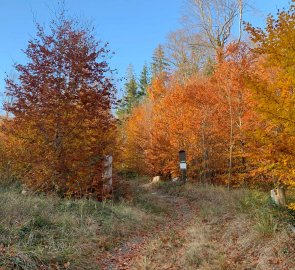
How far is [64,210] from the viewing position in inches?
278

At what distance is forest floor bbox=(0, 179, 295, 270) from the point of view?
4754 millimetres

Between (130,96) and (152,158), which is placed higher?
(130,96)

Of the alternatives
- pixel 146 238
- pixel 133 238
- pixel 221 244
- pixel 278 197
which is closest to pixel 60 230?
pixel 133 238

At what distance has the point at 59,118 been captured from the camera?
8.74 metres

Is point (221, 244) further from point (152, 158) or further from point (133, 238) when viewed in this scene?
point (152, 158)

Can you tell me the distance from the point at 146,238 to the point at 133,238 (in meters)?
0.28

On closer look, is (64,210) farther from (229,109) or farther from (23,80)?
(229,109)

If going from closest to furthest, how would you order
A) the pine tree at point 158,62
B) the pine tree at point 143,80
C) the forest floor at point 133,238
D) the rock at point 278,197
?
the forest floor at point 133,238, the rock at point 278,197, the pine tree at point 158,62, the pine tree at point 143,80

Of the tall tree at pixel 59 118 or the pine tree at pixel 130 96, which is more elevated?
the pine tree at pixel 130 96

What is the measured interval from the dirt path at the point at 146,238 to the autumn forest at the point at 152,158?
3 cm

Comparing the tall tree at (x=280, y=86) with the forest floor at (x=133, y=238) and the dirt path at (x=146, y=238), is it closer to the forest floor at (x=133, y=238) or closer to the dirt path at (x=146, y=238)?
the forest floor at (x=133, y=238)

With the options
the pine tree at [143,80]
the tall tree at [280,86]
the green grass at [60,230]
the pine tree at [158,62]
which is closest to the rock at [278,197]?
the tall tree at [280,86]

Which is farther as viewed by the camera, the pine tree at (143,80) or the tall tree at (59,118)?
the pine tree at (143,80)

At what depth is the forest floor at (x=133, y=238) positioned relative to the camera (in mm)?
4754
